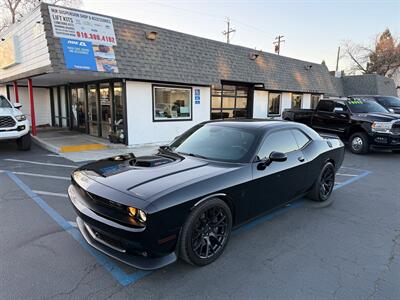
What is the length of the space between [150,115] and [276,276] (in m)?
8.42

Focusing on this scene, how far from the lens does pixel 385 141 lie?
30.5ft

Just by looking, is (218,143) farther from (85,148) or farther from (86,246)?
(85,148)

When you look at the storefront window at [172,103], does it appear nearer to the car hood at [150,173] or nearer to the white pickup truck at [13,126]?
the white pickup truck at [13,126]

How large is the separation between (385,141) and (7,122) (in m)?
12.1

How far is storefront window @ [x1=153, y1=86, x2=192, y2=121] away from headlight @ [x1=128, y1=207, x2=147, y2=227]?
825cm

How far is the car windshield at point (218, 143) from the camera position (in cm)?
370

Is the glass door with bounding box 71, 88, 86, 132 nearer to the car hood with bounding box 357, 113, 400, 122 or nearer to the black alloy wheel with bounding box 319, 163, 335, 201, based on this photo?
the black alloy wheel with bounding box 319, 163, 335, 201

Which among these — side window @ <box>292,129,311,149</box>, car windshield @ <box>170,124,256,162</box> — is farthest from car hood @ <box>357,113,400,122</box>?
car windshield @ <box>170,124,256,162</box>

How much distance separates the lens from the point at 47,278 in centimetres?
277

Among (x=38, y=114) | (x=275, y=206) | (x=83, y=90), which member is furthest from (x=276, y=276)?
(x=38, y=114)

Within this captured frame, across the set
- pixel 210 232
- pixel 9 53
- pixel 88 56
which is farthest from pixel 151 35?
pixel 210 232

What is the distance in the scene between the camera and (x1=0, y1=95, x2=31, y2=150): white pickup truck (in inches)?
332

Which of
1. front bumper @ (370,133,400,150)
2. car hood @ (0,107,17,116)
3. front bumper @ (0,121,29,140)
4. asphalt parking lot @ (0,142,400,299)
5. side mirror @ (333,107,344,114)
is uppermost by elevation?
side mirror @ (333,107,344,114)

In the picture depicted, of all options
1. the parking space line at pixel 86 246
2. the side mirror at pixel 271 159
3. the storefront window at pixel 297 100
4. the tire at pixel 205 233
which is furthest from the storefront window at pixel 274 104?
the tire at pixel 205 233
